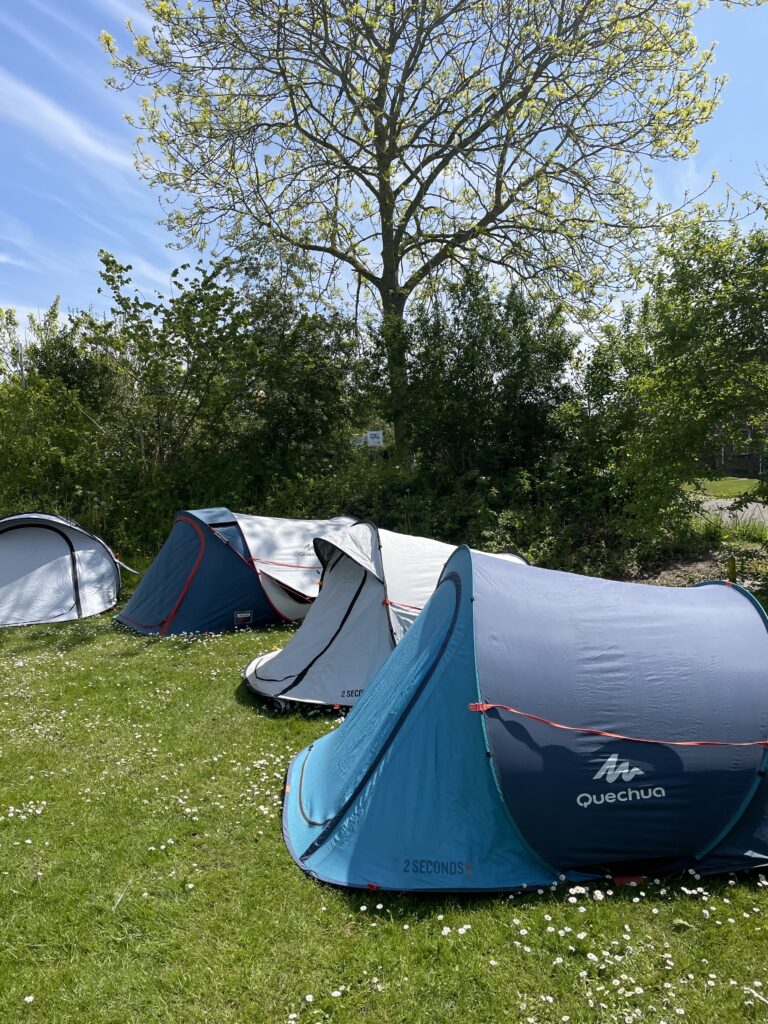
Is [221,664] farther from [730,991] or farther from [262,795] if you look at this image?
[730,991]

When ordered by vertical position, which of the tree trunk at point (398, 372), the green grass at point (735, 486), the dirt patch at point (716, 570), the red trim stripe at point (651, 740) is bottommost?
the dirt patch at point (716, 570)

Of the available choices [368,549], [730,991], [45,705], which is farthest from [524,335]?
[730,991]

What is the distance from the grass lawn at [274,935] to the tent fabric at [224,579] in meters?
4.01

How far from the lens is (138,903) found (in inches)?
125

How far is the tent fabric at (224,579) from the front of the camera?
8406 millimetres

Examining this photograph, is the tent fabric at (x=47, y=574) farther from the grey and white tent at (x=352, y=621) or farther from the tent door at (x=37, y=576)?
the grey and white tent at (x=352, y=621)

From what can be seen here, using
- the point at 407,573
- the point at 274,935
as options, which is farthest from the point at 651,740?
the point at 407,573

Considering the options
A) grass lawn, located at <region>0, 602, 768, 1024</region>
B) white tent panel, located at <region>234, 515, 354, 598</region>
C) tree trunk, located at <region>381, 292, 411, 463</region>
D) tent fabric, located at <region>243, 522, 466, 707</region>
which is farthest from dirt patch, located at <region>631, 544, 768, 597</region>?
grass lawn, located at <region>0, 602, 768, 1024</region>

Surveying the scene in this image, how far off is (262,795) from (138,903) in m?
1.12

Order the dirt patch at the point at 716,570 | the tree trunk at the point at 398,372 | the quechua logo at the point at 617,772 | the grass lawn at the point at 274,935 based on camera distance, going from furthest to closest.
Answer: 1. the tree trunk at the point at 398,372
2. the dirt patch at the point at 716,570
3. the quechua logo at the point at 617,772
4. the grass lawn at the point at 274,935

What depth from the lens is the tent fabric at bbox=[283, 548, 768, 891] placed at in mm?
3148

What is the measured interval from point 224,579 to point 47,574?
3.10 m

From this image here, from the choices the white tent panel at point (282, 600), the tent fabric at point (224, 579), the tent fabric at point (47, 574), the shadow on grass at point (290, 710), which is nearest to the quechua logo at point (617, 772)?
the shadow on grass at point (290, 710)

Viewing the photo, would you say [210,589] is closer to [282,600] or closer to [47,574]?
[282,600]
